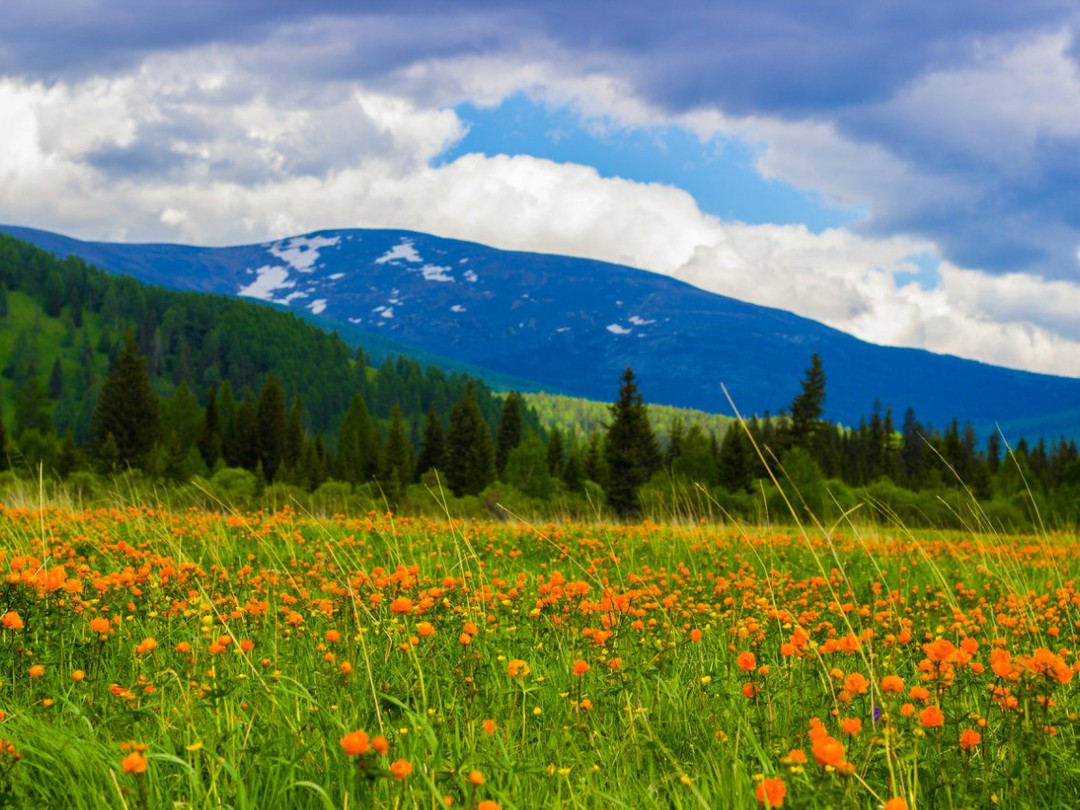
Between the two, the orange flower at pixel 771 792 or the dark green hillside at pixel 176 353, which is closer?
the orange flower at pixel 771 792

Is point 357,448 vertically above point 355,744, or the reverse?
point 355,744

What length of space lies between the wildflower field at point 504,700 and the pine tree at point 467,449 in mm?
72292

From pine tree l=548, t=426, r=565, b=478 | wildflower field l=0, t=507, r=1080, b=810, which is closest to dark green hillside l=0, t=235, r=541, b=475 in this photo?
pine tree l=548, t=426, r=565, b=478

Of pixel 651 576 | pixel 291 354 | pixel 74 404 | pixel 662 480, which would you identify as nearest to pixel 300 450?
pixel 662 480

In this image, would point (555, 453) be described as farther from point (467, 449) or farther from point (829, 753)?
point (829, 753)

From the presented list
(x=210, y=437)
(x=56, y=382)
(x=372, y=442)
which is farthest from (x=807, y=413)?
(x=56, y=382)

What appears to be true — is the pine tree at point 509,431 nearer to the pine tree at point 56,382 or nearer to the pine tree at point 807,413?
the pine tree at point 807,413

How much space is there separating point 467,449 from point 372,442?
2214 cm

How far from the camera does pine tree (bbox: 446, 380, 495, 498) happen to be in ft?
259

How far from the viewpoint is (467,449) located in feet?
262

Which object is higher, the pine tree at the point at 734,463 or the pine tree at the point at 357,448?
the pine tree at the point at 734,463

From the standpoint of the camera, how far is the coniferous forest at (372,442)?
34.5m

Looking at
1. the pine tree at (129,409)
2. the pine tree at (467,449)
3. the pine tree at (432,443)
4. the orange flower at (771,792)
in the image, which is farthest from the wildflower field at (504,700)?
the pine tree at (432,443)

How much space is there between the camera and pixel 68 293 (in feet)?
625
